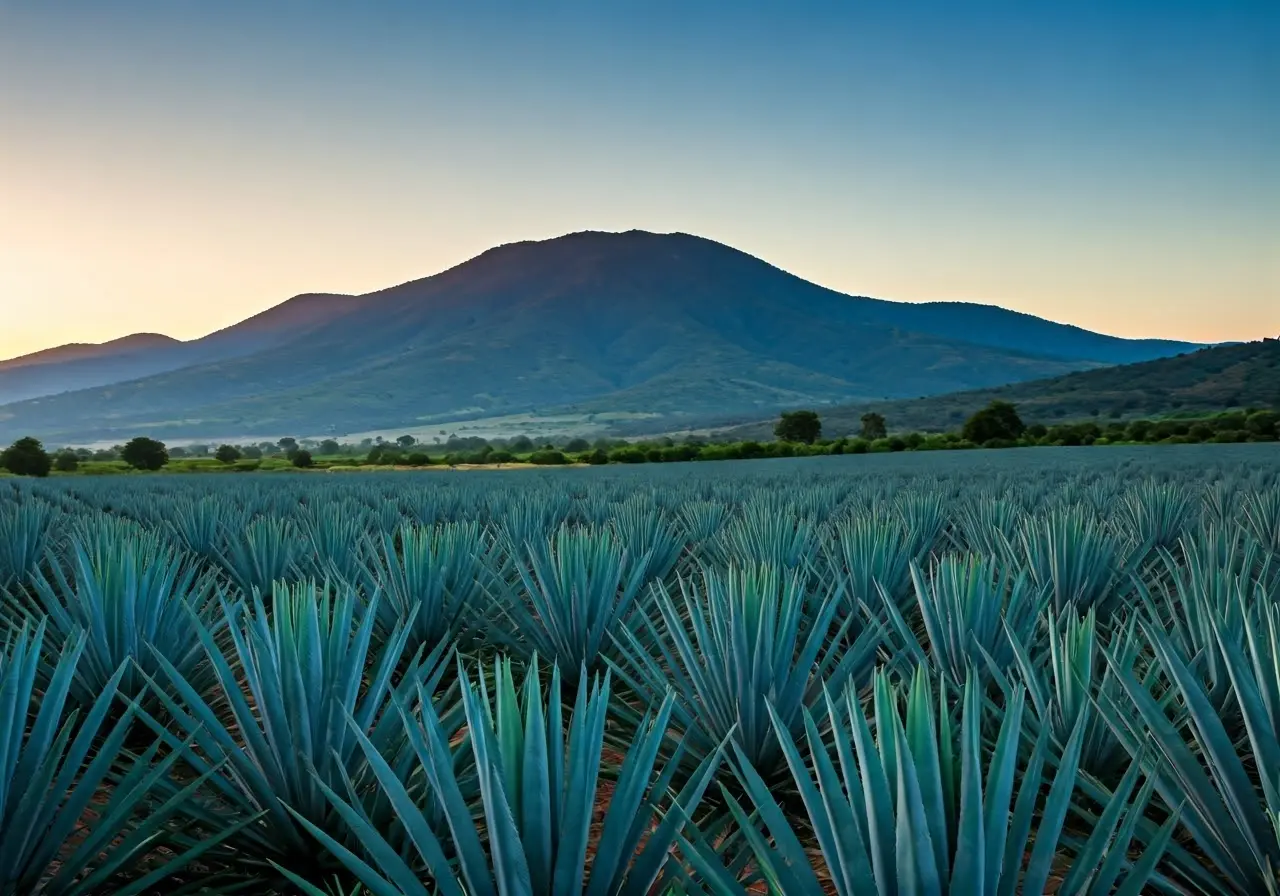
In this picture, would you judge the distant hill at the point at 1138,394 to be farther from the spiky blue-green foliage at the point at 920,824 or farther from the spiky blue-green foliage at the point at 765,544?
the spiky blue-green foliage at the point at 920,824

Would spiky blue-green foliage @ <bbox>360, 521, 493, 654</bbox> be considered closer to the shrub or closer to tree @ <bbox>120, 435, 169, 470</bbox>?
the shrub

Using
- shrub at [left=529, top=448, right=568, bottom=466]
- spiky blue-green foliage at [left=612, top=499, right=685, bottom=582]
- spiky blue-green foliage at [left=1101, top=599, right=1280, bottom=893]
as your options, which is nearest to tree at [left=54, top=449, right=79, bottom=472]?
shrub at [left=529, top=448, right=568, bottom=466]

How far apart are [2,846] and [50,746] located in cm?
24

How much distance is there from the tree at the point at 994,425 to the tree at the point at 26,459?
146 ft

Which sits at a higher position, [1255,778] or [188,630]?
[188,630]

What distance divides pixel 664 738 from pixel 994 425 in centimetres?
4813

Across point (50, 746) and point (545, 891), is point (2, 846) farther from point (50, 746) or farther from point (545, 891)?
point (545, 891)

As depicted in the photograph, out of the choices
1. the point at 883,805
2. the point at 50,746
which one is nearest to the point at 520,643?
the point at 50,746

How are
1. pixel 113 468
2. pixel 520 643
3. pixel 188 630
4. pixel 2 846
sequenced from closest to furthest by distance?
pixel 2 846 < pixel 188 630 < pixel 520 643 < pixel 113 468

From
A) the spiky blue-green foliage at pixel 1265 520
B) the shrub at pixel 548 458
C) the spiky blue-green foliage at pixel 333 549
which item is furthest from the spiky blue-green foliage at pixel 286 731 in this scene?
the shrub at pixel 548 458

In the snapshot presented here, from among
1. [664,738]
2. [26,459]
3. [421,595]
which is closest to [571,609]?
[421,595]

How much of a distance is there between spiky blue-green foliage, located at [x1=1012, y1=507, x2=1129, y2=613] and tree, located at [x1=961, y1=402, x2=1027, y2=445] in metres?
42.6

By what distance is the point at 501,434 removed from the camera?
504 ft

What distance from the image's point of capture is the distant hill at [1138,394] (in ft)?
235
